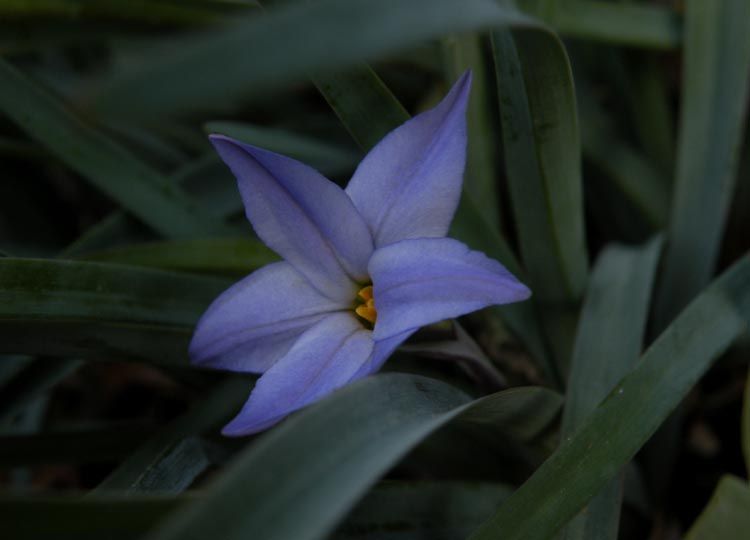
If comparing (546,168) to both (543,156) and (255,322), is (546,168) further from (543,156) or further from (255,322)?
(255,322)

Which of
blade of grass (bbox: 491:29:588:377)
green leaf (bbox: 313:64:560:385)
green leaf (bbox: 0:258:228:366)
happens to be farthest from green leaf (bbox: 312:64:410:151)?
green leaf (bbox: 0:258:228:366)

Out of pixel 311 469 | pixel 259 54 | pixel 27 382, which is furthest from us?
pixel 27 382

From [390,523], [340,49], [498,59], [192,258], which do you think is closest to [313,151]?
[192,258]

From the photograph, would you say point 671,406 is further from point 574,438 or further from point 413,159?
point 413,159

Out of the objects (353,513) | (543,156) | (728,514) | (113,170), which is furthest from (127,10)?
(728,514)

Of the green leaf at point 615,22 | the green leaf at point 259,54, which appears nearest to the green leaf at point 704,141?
the green leaf at point 615,22

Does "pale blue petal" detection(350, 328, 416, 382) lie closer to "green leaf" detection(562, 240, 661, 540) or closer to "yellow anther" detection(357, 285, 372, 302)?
"yellow anther" detection(357, 285, 372, 302)
